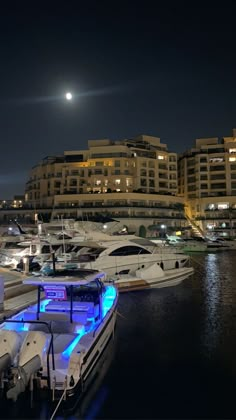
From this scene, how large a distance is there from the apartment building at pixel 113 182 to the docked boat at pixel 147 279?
41949mm

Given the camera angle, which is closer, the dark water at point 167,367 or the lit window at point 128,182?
the dark water at point 167,367

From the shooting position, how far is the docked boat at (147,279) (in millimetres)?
19344

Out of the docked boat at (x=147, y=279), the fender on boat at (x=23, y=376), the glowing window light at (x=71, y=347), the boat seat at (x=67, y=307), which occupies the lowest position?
the docked boat at (x=147, y=279)

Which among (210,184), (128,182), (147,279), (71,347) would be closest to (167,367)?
(71,347)

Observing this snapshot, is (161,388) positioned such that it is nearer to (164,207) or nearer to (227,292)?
(227,292)

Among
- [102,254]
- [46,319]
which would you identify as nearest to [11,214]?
[102,254]

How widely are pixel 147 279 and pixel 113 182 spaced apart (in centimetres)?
5674

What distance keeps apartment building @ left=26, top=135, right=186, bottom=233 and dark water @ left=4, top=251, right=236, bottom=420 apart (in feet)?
163

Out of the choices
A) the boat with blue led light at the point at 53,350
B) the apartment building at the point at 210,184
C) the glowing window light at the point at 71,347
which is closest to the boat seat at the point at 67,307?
the boat with blue led light at the point at 53,350

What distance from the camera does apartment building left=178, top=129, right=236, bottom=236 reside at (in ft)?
248

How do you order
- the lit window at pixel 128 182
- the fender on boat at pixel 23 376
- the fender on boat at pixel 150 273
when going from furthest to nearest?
the lit window at pixel 128 182 → the fender on boat at pixel 150 273 → the fender on boat at pixel 23 376

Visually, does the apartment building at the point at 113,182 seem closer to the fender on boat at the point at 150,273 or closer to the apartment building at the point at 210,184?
the apartment building at the point at 210,184

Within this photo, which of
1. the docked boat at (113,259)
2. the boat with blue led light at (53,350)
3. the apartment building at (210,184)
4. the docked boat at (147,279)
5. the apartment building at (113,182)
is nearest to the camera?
the boat with blue led light at (53,350)

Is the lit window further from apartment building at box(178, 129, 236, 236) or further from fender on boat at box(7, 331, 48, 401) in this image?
fender on boat at box(7, 331, 48, 401)
